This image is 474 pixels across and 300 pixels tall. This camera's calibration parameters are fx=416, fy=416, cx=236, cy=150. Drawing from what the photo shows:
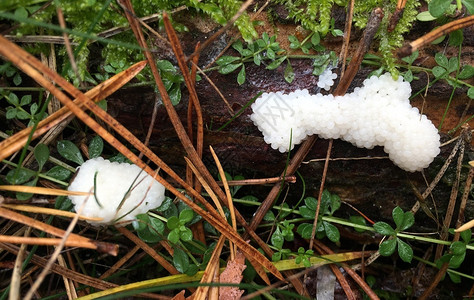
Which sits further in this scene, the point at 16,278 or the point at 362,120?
the point at 362,120

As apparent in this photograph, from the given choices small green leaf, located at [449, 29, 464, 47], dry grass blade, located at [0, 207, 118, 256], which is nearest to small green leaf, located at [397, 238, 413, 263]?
small green leaf, located at [449, 29, 464, 47]

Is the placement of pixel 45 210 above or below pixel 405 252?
above

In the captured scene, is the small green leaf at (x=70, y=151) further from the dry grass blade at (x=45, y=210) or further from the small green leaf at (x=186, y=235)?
the small green leaf at (x=186, y=235)

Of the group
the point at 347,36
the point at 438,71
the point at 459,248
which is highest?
the point at 347,36

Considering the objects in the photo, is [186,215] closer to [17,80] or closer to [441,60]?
[17,80]

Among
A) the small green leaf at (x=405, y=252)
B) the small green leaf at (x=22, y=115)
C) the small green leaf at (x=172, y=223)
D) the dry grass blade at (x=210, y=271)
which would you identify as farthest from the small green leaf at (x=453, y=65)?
the small green leaf at (x=22, y=115)

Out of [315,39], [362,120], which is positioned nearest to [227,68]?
[315,39]
